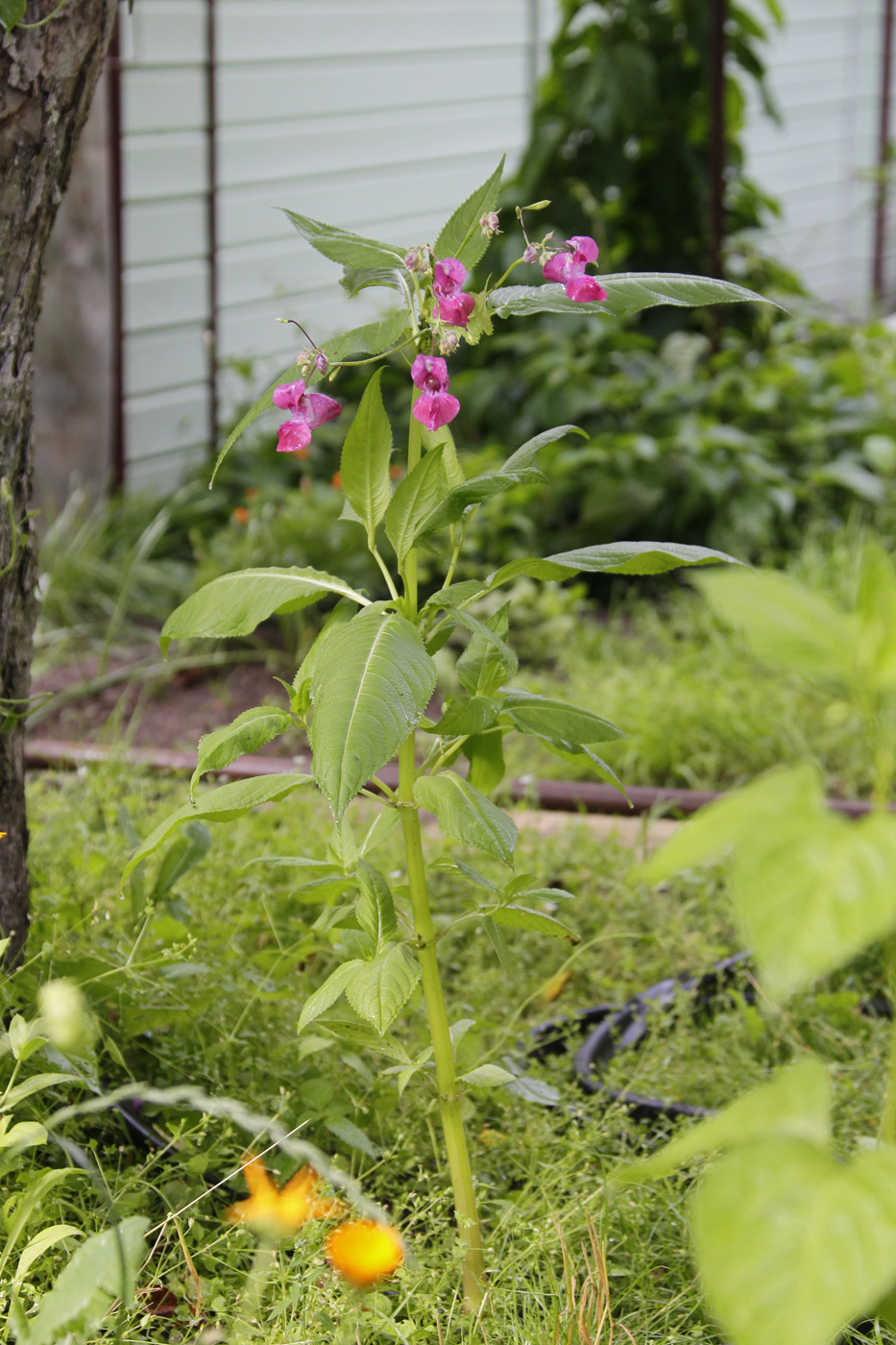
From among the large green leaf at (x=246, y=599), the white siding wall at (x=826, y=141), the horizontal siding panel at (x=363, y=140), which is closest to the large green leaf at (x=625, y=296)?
the large green leaf at (x=246, y=599)

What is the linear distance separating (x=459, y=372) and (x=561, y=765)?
259 centimetres

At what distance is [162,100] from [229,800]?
164 inches

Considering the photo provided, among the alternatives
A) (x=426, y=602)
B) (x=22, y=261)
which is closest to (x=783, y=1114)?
(x=426, y=602)

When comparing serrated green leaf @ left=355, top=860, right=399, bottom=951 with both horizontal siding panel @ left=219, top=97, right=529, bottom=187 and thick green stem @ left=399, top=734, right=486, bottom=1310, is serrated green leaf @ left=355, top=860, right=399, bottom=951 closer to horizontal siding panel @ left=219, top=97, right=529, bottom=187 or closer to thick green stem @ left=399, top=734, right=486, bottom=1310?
thick green stem @ left=399, top=734, right=486, bottom=1310

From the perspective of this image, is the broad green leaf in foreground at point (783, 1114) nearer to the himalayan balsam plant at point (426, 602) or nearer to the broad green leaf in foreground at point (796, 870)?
the broad green leaf in foreground at point (796, 870)

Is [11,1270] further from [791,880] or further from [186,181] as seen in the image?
[186,181]

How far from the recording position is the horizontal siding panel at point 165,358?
4.84 meters

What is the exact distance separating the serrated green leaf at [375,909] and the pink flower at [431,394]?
0.40 metres

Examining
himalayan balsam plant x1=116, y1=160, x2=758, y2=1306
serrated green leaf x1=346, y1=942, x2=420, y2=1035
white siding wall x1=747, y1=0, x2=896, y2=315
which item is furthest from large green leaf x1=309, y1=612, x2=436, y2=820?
white siding wall x1=747, y1=0, x2=896, y2=315

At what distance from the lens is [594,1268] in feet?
4.06

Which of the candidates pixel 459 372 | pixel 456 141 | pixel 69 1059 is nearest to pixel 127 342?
pixel 459 372

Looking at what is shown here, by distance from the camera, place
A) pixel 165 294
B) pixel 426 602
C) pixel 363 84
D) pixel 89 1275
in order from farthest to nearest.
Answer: pixel 363 84 → pixel 165 294 → pixel 426 602 → pixel 89 1275

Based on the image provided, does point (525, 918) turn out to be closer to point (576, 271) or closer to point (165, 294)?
point (576, 271)

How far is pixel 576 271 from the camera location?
1216mm
